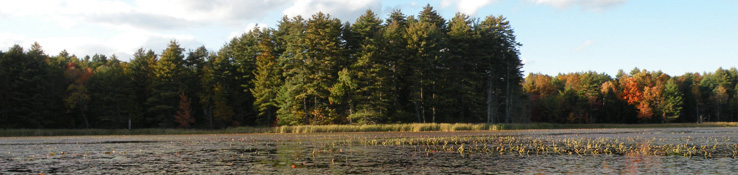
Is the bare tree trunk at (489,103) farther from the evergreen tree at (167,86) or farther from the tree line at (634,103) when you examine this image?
the evergreen tree at (167,86)

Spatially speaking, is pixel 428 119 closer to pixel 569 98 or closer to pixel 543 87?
pixel 569 98

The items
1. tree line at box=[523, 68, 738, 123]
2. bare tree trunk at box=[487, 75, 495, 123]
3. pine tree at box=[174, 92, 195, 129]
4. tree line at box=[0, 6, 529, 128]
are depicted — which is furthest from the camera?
tree line at box=[523, 68, 738, 123]

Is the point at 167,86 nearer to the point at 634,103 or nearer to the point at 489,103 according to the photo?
the point at 489,103

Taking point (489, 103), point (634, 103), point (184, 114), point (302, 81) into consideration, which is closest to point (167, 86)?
point (184, 114)

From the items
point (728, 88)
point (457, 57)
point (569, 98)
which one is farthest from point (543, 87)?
point (457, 57)

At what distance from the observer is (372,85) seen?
68.1 meters

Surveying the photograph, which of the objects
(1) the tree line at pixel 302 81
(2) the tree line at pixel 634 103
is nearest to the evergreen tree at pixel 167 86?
(1) the tree line at pixel 302 81

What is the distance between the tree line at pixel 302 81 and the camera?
225 ft

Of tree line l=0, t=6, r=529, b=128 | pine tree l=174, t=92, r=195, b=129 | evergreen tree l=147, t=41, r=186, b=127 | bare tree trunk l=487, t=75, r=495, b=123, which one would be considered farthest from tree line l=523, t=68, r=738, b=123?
evergreen tree l=147, t=41, r=186, b=127

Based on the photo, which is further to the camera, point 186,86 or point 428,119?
point 186,86

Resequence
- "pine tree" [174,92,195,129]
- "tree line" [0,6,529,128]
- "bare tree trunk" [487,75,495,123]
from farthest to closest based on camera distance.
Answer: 1. "pine tree" [174,92,195,129]
2. "bare tree trunk" [487,75,495,123]
3. "tree line" [0,6,529,128]

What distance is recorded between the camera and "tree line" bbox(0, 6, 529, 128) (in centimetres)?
6869

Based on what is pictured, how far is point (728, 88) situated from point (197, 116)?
131 meters

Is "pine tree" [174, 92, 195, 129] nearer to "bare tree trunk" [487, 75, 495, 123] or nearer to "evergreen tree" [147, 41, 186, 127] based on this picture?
"evergreen tree" [147, 41, 186, 127]
